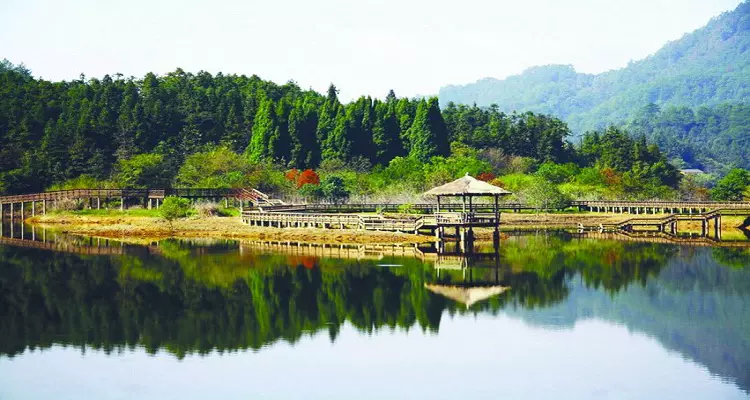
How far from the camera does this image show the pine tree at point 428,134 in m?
90.6

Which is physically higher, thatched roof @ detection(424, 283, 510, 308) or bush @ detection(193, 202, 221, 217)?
bush @ detection(193, 202, 221, 217)

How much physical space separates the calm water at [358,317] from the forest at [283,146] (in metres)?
29.9

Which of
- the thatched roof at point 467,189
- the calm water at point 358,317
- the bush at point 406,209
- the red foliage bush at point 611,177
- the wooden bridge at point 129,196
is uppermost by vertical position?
the red foliage bush at point 611,177

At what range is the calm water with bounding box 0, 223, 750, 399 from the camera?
23328 mm

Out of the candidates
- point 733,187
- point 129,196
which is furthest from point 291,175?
point 733,187

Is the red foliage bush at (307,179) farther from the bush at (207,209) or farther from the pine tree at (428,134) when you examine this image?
the bush at (207,209)

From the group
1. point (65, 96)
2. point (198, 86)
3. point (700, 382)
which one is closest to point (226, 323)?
point (700, 382)

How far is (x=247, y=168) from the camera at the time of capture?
82.4m

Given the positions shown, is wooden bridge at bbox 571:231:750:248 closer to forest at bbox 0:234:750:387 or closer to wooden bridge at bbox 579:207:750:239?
wooden bridge at bbox 579:207:750:239

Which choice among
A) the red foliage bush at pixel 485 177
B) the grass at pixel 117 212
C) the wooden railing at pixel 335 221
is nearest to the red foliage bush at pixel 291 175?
the red foliage bush at pixel 485 177

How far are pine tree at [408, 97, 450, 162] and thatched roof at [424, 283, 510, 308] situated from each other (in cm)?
5442

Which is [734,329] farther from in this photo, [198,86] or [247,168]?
[198,86]

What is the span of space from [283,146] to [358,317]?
62.4 metres

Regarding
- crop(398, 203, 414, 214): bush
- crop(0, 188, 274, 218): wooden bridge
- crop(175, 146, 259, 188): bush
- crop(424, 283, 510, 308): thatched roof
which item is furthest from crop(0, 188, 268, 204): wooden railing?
crop(424, 283, 510, 308): thatched roof
